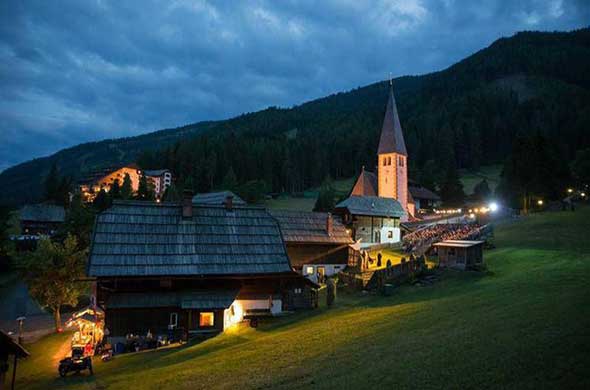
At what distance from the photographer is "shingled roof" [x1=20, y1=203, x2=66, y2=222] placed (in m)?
70.9

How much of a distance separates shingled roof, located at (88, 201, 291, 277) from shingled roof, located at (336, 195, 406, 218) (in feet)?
65.7

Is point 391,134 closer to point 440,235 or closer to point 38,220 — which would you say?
point 440,235

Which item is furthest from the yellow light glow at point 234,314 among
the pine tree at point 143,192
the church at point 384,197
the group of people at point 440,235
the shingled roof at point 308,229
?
the pine tree at point 143,192

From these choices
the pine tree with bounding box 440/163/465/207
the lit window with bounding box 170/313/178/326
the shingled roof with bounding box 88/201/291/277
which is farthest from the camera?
the pine tree with bounding box 440/163/465/207

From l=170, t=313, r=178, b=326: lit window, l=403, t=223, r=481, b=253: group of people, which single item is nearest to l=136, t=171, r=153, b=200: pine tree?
l=403, t=223, r=481, b=253: group of people

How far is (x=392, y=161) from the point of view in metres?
64.3

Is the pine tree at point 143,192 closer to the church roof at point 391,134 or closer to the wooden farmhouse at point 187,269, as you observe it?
the church roof at point 391,134

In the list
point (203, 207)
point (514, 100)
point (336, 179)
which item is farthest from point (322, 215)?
point (514, 100)

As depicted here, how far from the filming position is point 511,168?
58438mm

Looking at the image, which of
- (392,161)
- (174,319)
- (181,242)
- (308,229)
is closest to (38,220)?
(308,229)

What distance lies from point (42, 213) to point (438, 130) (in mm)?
105764

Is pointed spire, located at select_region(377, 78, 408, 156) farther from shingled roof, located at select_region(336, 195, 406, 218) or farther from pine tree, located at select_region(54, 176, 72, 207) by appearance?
pine tree, located at select_region(54, 176, 72, 207)

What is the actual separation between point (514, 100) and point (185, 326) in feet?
510

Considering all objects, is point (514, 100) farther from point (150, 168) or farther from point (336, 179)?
point (150, 168)
